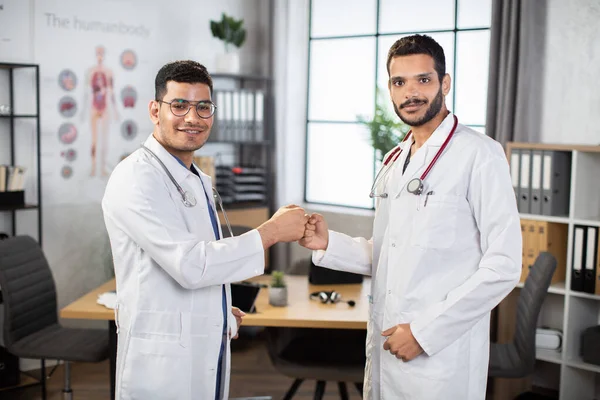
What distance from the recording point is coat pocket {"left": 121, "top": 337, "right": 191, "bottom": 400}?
7.78 ft

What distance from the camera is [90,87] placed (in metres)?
5.43

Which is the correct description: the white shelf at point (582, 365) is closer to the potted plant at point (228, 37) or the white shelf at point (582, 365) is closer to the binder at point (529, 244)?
the binder at point (529, 244)

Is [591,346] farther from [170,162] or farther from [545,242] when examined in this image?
[170,162]

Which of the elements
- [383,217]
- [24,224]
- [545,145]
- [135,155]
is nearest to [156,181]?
[135,155]

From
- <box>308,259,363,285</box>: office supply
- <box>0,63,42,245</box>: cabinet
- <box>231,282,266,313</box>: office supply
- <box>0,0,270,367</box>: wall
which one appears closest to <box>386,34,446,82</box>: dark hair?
<box>231,282,266,313</box>: office supply

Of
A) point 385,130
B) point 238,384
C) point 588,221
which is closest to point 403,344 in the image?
point 588,221

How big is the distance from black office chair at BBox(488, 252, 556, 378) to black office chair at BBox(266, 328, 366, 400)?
69cm

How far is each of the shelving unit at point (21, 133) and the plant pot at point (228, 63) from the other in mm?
1518

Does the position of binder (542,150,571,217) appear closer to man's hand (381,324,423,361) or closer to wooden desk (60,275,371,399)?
wooden desk (60,275,371,399)

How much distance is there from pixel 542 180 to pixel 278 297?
68.1 inches

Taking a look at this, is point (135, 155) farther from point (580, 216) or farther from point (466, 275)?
point (580, 216)

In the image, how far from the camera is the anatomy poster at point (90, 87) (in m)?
5.21

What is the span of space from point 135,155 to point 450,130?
1.04 meters

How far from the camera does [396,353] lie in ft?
7.68
